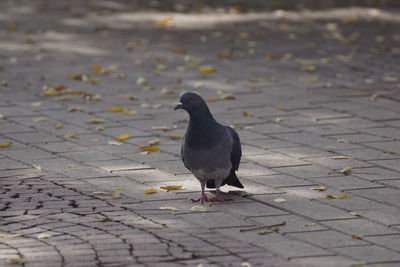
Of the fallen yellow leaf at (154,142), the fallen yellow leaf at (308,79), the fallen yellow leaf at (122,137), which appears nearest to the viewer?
the fallen yellow leaf at (154,142)

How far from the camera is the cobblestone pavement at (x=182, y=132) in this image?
4.78 m

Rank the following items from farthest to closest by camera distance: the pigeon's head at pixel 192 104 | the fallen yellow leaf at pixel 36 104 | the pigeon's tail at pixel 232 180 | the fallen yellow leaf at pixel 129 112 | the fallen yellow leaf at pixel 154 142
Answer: the fallen yellow leaf at pixel 36 104 < the fallen yellow leaf at pixel 129 112 < the fallen yellow leaf at pixel 154 142 < the pigeon's tail at pixel 232 180 < the pigeon's head at pixel 192 104

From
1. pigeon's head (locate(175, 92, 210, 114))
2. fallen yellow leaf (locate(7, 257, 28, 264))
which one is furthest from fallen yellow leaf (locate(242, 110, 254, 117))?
fallen yellow leaf (locate(7, 257, 28, 264))

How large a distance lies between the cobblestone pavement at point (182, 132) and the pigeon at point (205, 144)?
25 centimetres

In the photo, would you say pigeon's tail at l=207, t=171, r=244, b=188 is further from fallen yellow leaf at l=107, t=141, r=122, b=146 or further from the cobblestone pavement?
fallen yellow leaf at l=107, t=141, r=122, b=146

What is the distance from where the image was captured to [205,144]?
5434 millimetres

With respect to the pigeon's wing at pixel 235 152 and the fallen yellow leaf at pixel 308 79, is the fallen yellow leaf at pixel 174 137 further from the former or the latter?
the fallen yellow leaf at pixel 308 79

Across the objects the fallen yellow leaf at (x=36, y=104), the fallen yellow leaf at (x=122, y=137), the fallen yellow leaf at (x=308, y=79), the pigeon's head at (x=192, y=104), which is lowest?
the fallen yellow leaf at (x=122, y=137)

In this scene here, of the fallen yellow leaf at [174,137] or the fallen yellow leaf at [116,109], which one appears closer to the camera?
the fallen yellow leaf at [174,137]

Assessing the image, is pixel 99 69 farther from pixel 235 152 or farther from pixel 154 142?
pixel 235 152

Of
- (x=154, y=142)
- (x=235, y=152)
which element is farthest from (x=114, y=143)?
(x=235, y=152)

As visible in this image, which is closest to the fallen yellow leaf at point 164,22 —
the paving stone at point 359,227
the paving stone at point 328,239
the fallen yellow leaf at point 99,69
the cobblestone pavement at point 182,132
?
the cobblestone pavement at point 182,132

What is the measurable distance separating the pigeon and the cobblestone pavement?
0.83 ft

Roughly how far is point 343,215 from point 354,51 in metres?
6.73
